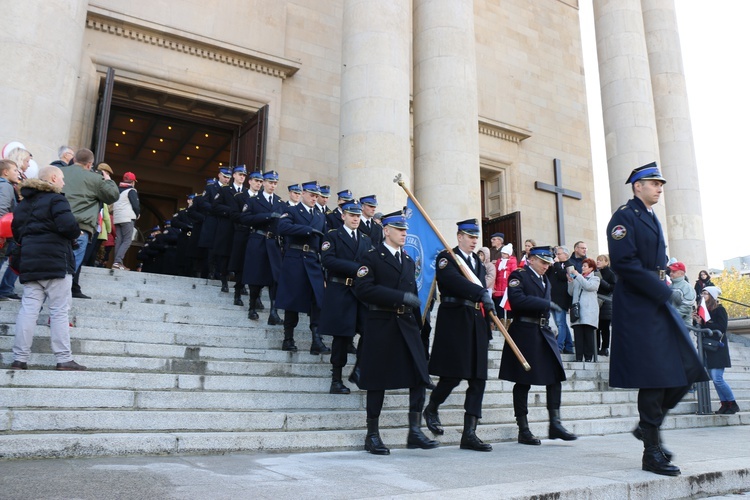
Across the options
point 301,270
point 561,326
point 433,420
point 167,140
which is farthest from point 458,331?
point 167,140

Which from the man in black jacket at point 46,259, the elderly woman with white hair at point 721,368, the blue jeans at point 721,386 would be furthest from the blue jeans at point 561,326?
the man in black jacket at point 46,259

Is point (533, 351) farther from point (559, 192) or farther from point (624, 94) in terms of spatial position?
point (559, 192)

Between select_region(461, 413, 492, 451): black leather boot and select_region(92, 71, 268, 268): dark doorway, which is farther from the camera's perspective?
select_region(92, 71, 268, 268): dark doorway

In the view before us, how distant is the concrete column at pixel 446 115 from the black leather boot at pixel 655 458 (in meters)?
8.38

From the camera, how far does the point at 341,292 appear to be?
21.0 ft

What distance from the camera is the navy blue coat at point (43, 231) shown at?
17.5 feet

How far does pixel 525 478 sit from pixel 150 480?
87.2 inches

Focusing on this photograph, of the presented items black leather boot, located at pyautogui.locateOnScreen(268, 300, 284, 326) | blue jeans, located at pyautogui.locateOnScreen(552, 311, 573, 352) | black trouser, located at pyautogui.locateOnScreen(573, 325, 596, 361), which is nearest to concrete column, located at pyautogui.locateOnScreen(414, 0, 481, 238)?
blue jeans, located at pyautogui.locateOnScreen(552, 311, 573, 352)

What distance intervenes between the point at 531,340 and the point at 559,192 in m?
13.5

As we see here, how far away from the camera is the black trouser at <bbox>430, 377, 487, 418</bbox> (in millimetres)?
5328

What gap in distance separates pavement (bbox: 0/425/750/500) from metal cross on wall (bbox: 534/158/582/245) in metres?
13.4

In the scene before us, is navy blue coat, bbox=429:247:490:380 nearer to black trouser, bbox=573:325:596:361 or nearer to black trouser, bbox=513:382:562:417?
black trouser, bbox=513:382:562:417

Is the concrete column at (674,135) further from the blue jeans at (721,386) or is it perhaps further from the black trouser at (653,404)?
the black trouser at (653,404)

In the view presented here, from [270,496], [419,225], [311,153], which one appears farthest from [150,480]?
[311,153]
